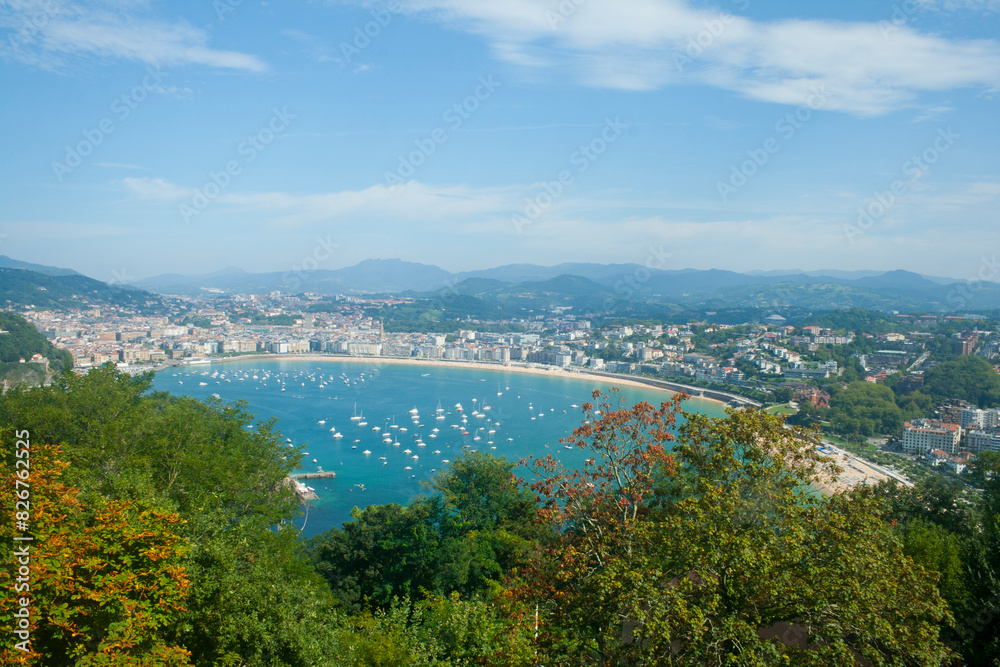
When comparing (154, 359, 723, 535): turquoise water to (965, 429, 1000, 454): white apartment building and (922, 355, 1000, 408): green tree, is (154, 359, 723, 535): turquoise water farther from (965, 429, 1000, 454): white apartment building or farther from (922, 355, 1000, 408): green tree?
(922, 355, 1000, 408): green tree

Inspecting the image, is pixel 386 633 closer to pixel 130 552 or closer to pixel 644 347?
pixel 130 552

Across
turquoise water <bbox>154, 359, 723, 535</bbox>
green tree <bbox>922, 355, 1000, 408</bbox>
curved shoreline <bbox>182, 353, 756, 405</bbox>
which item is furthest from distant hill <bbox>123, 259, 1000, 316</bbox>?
green tree <bbox>922, 355, 1000, 408</bbox>

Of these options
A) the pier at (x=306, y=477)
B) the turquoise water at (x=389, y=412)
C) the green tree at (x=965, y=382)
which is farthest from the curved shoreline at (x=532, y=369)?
the pier at (x=306, y=477)

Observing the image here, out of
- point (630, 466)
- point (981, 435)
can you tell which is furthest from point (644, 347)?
point (630, 466)

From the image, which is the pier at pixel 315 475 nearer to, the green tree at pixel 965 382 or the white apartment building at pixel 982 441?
the white apartment building at pixel 982 441

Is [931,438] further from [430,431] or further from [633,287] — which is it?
[633,287]
